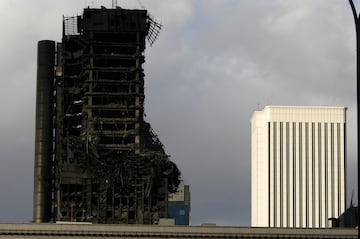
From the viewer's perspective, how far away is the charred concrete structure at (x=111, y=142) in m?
187

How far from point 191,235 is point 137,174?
40057 millimetres

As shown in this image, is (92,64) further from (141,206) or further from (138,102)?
(141,206)


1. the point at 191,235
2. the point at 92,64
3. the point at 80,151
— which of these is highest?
the point at 92,64

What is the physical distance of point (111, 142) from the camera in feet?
631

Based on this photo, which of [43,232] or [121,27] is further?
[121,27]

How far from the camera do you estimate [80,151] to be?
185875 millimetres

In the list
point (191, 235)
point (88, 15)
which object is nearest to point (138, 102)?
point (88, 15)

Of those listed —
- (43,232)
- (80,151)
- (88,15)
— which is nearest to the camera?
(43,232)

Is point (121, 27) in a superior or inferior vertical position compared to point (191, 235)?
superior

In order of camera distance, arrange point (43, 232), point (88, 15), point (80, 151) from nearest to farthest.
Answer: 1. point (43, 232)
2. point (80, 151)
3. point (88, 15)

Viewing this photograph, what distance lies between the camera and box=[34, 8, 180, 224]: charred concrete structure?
7372 inches

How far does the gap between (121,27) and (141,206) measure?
108ft

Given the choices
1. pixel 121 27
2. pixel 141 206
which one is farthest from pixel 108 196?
pixel 121 27

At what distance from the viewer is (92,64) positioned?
193m
